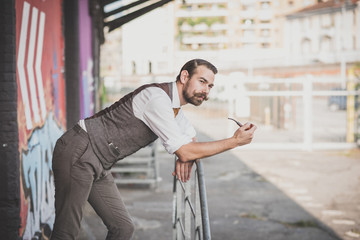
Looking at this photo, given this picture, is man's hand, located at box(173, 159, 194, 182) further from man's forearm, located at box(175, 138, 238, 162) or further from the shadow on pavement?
the shadow on pavement

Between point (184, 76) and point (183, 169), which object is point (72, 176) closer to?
point (183, 169)

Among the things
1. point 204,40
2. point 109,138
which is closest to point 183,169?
point 109,138

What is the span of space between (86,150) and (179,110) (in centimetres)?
67

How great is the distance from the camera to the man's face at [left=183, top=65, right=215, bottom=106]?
2836 millimetres

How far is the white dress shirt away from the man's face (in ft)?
0.52

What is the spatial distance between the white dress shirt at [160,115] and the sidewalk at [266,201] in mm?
2931

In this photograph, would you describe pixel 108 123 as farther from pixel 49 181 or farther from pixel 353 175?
pixel 353 175

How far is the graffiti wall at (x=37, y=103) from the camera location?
386 cm

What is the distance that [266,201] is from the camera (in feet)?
23.9

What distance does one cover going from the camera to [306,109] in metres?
13.7

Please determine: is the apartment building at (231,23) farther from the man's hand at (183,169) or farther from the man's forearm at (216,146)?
the man's forearm at (216,146)

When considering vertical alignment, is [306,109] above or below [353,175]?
above

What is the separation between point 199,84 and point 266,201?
191 inches

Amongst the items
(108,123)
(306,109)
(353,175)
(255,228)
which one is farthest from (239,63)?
(108,123)
